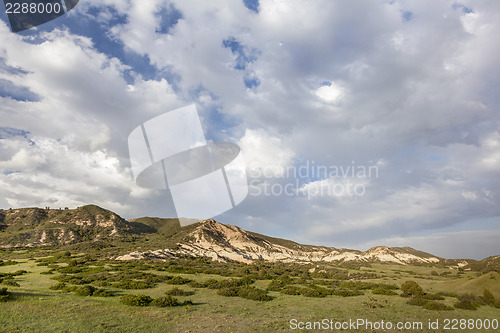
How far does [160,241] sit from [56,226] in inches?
2079

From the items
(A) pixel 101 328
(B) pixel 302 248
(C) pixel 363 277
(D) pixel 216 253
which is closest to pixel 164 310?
(A) pixel 101 328

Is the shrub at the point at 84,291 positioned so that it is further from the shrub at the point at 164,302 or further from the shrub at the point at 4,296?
the shrub at the point at 164,302

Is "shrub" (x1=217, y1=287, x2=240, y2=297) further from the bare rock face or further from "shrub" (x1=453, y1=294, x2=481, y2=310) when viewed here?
the bare rock face

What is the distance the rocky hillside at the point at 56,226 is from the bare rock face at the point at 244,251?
42.3 meters

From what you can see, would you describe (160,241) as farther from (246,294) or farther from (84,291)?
(246,294)

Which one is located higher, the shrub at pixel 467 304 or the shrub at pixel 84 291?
the shrub at pixel 467 304

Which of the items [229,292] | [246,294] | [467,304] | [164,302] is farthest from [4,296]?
[467,304]

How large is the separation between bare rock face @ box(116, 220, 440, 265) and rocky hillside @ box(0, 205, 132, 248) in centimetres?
4232

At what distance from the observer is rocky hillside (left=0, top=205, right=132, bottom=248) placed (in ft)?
313

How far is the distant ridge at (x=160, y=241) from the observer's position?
82.2 meters

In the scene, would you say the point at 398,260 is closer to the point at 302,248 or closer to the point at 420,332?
the point at 302,248

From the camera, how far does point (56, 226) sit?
108 m

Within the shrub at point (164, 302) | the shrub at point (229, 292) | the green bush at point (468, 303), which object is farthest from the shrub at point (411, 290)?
the shrub at point (164, 302)

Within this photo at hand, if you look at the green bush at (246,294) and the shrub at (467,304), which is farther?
the green bush at (246,294)
